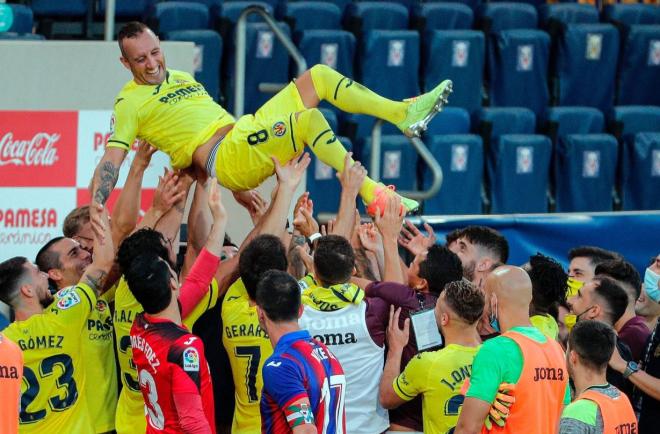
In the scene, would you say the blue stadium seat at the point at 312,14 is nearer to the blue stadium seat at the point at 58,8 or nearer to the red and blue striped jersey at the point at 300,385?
the blue stadium seat at the point at 58,8

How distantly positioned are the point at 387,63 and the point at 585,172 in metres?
2.22

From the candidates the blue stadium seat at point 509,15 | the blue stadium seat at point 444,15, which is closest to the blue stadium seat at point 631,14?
the blue stadium seat at point 509,15

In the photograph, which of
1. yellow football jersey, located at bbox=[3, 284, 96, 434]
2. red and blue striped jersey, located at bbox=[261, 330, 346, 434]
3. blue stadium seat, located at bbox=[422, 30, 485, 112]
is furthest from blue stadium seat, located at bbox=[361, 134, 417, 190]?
red and blue striped jersey, located at bbox=[261, 330, 346, 434]

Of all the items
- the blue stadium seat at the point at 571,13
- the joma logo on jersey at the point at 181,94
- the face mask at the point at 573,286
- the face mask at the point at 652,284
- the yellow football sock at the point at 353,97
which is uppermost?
the blue stadium seat at the point at 571,13

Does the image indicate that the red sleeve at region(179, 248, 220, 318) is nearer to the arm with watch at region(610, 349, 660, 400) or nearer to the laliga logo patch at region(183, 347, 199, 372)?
the laliga logo patch at region(183, 347, 199, 372)

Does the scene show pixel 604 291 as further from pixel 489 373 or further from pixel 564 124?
pixel 564 124

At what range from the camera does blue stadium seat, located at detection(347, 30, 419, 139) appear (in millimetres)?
11852

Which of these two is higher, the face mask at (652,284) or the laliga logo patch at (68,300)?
the face mask at (652,284)

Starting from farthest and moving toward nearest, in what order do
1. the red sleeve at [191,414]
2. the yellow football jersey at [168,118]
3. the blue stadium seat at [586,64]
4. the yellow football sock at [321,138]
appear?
the blue stadium seat at [586,64] → the yellow football jersey at [168,118] → the yellow football sock at [321,138] → the red sleeve at [191,414]

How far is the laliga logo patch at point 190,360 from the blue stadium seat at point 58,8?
685 centimetres

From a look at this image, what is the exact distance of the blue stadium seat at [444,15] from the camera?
41.5 ft

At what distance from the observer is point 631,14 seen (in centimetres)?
1327

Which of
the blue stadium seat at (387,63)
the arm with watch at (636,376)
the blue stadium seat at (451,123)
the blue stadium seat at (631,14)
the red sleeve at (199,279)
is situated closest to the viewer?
the red sleeve at (199,279)

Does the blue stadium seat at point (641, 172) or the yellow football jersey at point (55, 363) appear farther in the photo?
the blue stadium seat at point (641, 172)
